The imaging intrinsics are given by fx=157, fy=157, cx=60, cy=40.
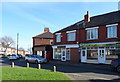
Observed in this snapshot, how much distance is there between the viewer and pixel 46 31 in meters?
45.9

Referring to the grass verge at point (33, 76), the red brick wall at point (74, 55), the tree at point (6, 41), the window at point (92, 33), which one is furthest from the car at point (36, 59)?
the tree at point (6, 41)

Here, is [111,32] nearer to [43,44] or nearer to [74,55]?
[74,55]

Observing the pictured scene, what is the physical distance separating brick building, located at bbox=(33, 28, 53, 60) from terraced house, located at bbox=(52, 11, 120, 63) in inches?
93.8

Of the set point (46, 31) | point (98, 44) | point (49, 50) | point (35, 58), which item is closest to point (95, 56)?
point (98, 44)

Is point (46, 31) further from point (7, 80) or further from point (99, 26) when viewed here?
point (7, 80)

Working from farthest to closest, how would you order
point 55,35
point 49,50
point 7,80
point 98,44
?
1. point 49,50
2. point 55,35
3. point 98,44
4. point 7,80

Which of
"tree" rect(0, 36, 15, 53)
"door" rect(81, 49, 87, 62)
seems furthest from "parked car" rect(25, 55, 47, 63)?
"tree" rect(0, 36, 15, 53)

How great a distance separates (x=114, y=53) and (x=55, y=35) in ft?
44.4

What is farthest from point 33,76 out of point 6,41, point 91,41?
point 6,41

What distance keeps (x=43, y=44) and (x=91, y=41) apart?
19.8m

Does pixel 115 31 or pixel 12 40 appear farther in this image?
pixel 12 40

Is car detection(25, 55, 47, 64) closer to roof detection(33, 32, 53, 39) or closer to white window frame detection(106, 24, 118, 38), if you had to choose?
white window frame detection(106, 24, 118, 38)

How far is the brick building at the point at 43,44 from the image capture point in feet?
112

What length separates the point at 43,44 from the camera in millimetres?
42531
